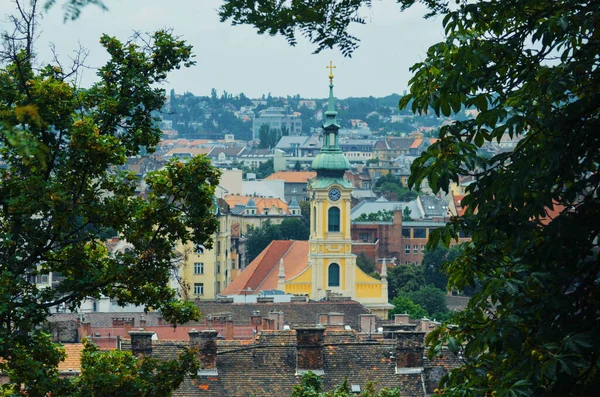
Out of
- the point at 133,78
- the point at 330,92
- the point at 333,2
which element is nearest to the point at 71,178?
the point at 133,78

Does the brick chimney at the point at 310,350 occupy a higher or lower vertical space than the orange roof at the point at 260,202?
lower

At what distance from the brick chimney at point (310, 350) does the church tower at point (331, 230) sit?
48.3 meters

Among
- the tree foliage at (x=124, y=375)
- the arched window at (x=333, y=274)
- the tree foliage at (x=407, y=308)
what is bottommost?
the tree foliage at (x=407, y=308)

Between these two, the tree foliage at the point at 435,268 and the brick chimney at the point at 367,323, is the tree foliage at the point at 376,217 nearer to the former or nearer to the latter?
the tree foliage at the point at 435,268

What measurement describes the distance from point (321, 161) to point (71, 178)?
210ft

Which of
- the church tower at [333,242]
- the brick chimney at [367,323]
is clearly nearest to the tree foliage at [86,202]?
the brick chimney at [367,323]

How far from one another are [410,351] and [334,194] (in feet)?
163

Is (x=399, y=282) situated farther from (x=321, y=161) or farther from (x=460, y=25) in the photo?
(x=460, y=25)

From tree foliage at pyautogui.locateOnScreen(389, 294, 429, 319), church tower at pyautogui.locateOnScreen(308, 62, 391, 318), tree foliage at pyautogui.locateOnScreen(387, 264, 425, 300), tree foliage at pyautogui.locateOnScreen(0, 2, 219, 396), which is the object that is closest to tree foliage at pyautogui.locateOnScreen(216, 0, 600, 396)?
tree foliage at pyautogui.locateOnScreen(0, 2, 219, 396)

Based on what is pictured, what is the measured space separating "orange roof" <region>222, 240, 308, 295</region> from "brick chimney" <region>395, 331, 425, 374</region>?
47.5 metres

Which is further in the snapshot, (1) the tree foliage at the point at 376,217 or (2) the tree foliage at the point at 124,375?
(1) the tree foliage at the point at 376,217

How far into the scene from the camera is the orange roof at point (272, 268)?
255 feet

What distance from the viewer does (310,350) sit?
27.2 meters

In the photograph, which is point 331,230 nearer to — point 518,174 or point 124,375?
point 124,375
